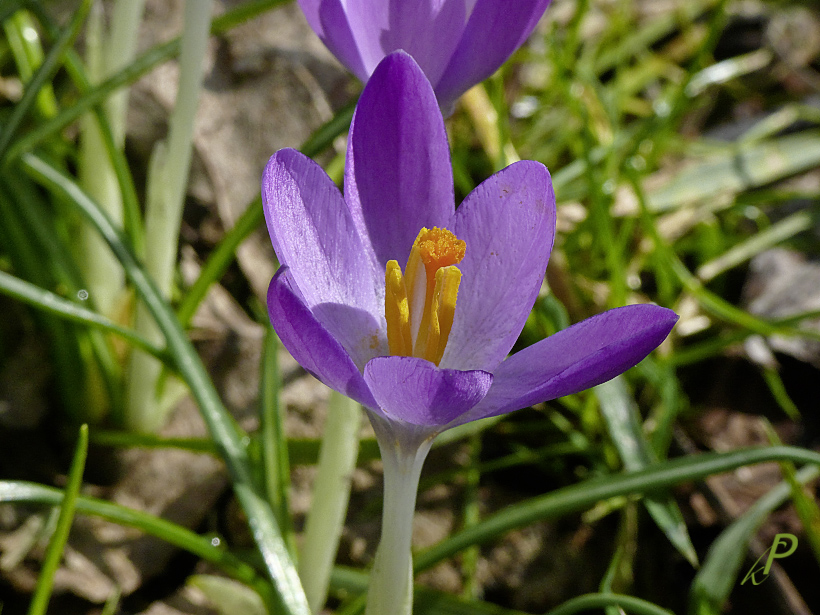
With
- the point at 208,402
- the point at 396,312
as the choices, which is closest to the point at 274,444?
the point at 208,402

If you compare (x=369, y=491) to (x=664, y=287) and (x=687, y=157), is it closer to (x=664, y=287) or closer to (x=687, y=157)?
(x=664, y=287)

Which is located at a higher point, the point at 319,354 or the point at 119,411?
the point at 119,411

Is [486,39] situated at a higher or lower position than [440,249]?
higher

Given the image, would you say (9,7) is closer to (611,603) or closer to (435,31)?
(435,31)

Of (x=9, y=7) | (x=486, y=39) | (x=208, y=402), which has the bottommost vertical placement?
(x=208, y=402)

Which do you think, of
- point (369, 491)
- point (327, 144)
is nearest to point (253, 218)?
point (327, 144)

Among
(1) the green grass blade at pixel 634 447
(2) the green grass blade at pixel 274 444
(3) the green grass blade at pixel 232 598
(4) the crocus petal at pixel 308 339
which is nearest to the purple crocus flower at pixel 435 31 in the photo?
(4) the crocus petal at pixel 308 339

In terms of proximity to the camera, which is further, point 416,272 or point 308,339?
point 416,272
